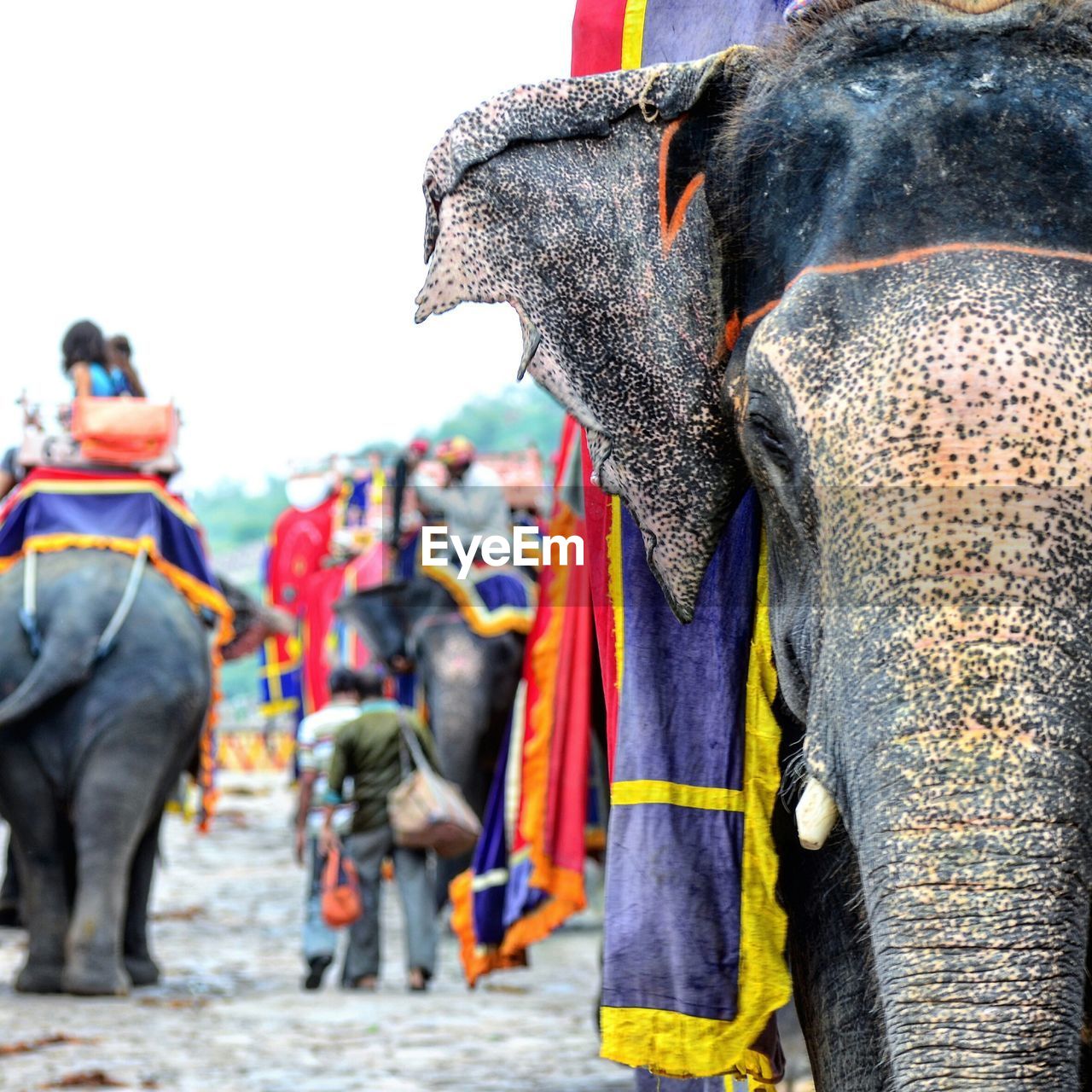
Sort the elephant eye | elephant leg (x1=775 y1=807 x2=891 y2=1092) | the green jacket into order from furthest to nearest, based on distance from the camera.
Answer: the green jacket < elephant leg (x1=775 y1=807 x2=891 y2=1092) < the elephant eye

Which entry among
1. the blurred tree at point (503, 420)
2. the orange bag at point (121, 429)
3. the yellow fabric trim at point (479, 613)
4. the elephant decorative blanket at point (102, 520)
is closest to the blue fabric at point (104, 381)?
the orange bag at point (121, 429)

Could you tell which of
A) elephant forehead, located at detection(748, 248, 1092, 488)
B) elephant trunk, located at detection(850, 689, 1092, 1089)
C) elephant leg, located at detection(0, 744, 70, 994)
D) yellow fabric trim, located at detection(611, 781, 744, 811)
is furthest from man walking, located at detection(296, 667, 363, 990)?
elephant trunk, located at detection(850, 689, 1092, 1089)

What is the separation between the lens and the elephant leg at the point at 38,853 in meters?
8.05

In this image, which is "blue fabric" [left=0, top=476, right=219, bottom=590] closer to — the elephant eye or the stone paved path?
the stone paved path

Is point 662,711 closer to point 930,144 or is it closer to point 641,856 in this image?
point 641,856

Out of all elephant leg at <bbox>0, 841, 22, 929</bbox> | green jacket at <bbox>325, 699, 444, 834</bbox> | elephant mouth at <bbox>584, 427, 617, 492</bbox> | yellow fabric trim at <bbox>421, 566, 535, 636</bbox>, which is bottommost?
elephant leg at <bbox>0, 841, 22, 929</bbox>

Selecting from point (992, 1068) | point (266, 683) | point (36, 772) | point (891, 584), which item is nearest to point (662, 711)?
point (891, 584)

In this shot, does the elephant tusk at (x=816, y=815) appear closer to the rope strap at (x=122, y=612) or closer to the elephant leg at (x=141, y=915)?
the rope strap at (x=122, y=612)

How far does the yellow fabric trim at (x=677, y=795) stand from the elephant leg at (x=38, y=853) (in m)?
5.30

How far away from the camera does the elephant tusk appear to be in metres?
2.58

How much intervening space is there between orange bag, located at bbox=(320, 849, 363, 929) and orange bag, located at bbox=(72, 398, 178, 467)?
5.62 feet

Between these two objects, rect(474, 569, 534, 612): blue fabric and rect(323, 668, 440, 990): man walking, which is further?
rect(474, 569, 534, 612): blue fabric
